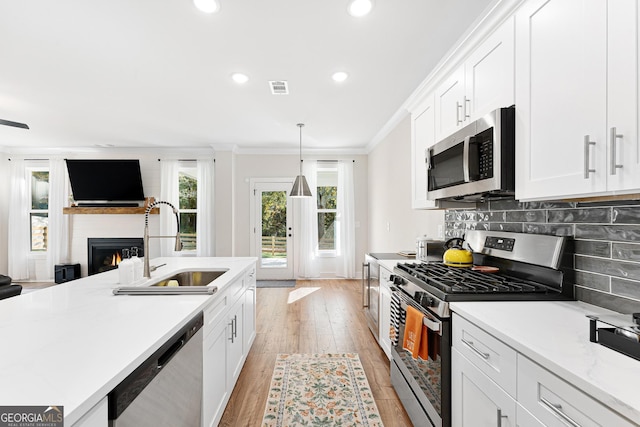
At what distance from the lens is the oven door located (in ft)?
4.73

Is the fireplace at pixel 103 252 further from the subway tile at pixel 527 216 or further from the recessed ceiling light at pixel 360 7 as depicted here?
the subway tile at pixel 527 216

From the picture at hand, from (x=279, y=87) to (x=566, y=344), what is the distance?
305 centimetres

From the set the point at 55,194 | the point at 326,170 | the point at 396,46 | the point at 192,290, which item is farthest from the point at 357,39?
the point at 55,194

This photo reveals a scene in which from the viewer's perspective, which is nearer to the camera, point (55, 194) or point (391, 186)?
point (391, 186)

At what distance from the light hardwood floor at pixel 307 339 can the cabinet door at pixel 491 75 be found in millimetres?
1969

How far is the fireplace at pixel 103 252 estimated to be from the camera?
594 centimetres

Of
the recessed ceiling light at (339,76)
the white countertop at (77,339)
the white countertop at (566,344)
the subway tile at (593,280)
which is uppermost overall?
the recessed ceiling light at (339,76)

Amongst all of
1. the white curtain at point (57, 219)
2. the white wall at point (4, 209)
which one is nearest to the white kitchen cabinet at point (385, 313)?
the white curtain at point (57, 219)

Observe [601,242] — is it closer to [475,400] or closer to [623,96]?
[623,96]

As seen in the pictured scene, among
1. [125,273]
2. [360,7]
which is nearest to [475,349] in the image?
[125,273]

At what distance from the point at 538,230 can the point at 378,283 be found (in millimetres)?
1588

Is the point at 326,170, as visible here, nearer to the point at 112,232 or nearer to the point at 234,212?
the point at 234,212

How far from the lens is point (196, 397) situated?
143 centimetres

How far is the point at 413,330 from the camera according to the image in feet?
5.52
